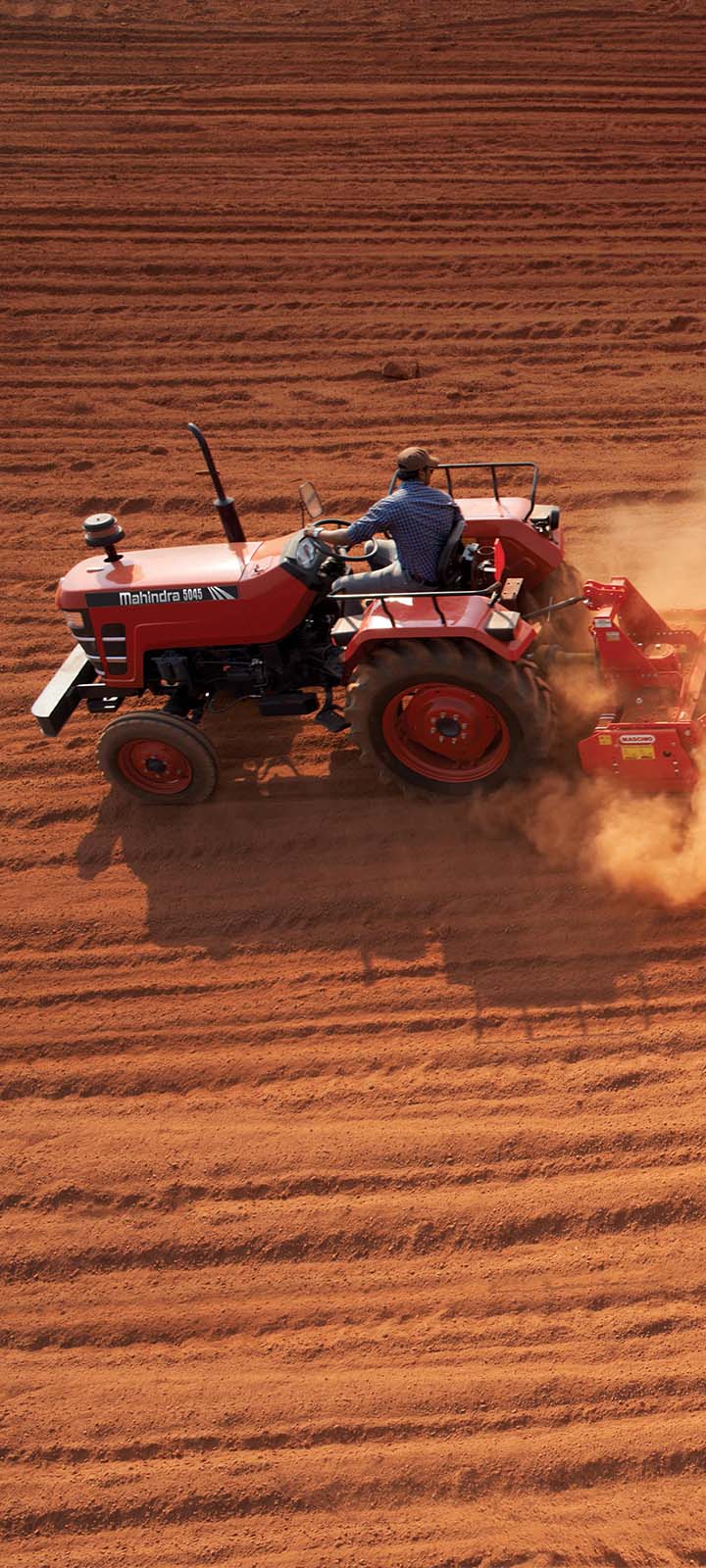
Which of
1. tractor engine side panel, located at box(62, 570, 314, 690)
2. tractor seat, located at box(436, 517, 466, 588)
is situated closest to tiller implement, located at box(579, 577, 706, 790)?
tractor seat, located at box(436, 517, 466, 588)

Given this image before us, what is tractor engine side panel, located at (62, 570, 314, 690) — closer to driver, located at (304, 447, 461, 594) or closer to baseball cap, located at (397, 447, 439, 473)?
driver, located at (304, 447, 461, 594)

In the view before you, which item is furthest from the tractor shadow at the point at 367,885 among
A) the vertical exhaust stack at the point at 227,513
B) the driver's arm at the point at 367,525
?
the driver's arm at the point at 367,525

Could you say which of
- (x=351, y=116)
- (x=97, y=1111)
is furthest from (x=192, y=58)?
(x=97, y=1111)

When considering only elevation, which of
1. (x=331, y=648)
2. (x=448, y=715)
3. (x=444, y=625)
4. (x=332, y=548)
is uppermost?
(x=332, y=548)

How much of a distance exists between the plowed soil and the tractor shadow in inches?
0.7

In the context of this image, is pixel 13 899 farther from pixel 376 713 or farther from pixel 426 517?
pixel 426 517

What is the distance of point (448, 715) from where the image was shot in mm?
5859

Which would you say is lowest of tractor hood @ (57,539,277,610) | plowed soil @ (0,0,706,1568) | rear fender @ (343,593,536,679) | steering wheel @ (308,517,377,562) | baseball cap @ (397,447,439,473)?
plowed soil @ (0,0,706,1568)

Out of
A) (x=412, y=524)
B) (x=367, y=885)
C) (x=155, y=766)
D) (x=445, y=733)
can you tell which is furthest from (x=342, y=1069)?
(x=412, y=524)

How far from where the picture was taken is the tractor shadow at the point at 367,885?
18.3 ft

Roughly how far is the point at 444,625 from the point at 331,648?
96 cm

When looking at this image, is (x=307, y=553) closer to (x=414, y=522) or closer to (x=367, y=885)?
(x=414, y=522)

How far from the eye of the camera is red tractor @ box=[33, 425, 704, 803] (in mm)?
5637

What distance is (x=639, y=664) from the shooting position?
6027 millimetres
